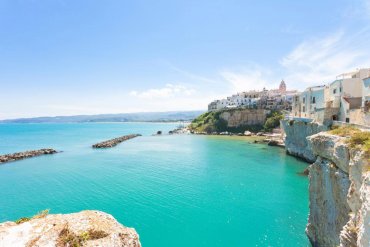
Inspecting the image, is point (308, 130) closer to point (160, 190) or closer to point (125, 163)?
point (160, 190)

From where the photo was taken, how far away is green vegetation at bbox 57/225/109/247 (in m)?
5.55

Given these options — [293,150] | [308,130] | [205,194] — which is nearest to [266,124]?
[293,150]

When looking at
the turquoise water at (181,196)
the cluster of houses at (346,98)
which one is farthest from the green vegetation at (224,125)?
the cluster of houses at (346,98)

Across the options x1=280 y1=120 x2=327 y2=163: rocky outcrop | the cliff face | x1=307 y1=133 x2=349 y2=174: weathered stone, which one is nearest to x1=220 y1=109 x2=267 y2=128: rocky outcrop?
x1=280 y1=120 x2=327 y2=163: rocky outcrop

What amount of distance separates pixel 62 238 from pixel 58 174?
43.5 meters

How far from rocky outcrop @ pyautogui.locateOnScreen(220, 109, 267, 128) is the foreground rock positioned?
106514 millimetres

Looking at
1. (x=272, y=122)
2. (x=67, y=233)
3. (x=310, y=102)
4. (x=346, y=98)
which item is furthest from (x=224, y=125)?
(x=67, y=233)

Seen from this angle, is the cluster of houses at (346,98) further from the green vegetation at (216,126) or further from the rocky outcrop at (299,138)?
the green vegetation at (216,126)

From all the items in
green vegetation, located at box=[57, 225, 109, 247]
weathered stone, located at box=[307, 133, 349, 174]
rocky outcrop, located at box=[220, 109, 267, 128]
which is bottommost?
green vegetation, located at box=[57, 225, 109, 247]

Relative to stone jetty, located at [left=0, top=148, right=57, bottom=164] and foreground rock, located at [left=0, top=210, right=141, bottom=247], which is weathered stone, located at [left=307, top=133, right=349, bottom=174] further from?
stone jetty, located at [left=0, top=148, right=57, bottom=164]

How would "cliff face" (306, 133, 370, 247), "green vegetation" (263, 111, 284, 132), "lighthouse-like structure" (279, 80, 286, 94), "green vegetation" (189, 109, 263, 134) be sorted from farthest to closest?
1. "lighthouse-like structure" (279, 80, 286, 94)
2. "green vegetation" (189, 109, 263, 134)
3. "green vegetation" (263, 111, 284, 132)
4. "cliff face" (306, 133, 370, 247)

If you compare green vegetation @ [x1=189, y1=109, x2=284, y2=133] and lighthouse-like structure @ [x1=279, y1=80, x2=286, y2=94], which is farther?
lighthouse-like structure @ [x1=279, y1=80, x2=286, y2=94]

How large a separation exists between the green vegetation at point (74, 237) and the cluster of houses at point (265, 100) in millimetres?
106881

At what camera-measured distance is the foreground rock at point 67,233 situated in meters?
5.55
